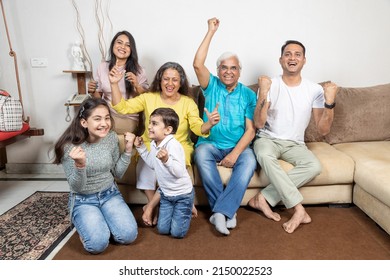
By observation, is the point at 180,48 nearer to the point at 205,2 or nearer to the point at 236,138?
the point at 205,2

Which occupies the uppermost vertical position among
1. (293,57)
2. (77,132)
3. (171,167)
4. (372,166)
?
(293,57)

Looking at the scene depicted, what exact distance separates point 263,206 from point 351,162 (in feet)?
2.09

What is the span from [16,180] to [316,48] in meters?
2.77

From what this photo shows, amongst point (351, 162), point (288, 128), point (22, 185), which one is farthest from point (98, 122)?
point (351, 162)

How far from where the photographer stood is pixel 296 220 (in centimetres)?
196

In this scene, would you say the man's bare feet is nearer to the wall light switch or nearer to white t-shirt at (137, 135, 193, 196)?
white t-shirt at (137, 135, 193, 196)

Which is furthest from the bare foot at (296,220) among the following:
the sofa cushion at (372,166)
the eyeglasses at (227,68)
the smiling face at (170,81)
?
the smiling face at (170,81)

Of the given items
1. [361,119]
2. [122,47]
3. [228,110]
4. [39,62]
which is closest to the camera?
[228,110]

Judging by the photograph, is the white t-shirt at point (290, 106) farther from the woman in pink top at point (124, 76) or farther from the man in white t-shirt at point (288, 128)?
the woman in pink top at point (124, 76)

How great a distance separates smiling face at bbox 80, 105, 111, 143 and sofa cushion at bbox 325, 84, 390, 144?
170cm

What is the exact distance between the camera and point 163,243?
5.94 ft

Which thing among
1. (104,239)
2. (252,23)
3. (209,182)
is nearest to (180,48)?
(252,23)

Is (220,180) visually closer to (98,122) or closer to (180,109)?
(180,109)

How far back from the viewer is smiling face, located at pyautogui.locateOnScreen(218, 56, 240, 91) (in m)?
2.14
